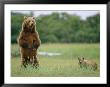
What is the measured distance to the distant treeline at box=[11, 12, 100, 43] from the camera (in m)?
3.32

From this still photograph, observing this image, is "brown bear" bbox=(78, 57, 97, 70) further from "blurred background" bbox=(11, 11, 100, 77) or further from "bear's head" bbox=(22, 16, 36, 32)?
"bear's head" bbox=(22, 16, 36, 32)

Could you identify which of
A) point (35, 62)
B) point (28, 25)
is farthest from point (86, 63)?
point (28, 25)

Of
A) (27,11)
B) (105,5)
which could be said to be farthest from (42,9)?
(105,5)

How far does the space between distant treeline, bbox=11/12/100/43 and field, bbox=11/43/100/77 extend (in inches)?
1.4

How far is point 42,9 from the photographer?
330 centimetres

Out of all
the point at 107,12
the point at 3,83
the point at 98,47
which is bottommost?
the point at 3,83

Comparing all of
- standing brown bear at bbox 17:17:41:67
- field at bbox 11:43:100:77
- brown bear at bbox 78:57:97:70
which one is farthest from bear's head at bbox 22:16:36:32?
brown bear at bbox 78:57:97:70

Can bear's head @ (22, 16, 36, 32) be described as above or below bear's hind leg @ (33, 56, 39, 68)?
above

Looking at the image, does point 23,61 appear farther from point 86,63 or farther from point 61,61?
point 86,63

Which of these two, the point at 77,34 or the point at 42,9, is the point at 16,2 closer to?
the point at 42,9

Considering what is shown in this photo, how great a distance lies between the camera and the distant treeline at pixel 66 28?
10.9 feet

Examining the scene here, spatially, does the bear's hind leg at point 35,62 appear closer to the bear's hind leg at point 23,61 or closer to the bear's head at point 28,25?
the bear's hind leg at point 23,61

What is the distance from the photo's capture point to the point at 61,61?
3.33 metres

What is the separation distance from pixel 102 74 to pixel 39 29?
0.46m
